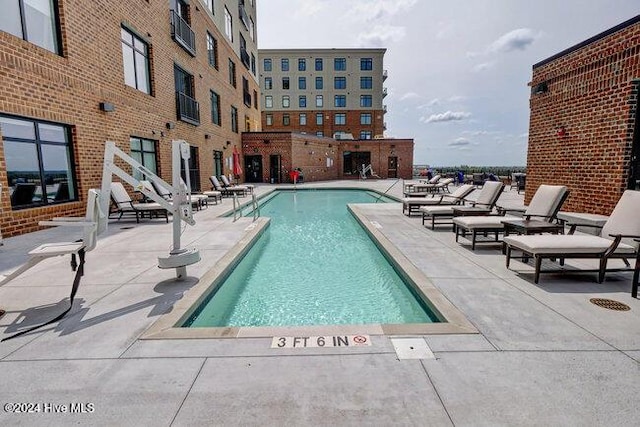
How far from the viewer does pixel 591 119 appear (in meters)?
6.96

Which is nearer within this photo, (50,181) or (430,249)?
(430,249)

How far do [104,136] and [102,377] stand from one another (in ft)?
31.1

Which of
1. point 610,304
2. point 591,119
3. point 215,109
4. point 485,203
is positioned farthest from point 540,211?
point 215,109

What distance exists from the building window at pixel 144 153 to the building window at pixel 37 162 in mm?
2435

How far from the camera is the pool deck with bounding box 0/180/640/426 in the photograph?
1.98 m

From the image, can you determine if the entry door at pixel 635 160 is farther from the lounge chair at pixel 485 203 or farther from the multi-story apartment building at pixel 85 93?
the multi-story apartment building at pixel 85 93

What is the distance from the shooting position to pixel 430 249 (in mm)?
6027

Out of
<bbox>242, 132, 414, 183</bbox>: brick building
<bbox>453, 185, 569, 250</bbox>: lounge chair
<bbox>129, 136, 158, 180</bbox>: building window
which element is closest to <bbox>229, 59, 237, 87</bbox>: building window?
<bbox>242, 132, 414, 183</bbox>: brick building

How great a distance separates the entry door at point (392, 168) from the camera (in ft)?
111

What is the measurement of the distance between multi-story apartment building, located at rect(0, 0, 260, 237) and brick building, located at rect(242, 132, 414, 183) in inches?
369

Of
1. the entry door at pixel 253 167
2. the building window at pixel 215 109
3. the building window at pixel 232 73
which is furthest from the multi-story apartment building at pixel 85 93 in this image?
the entry door at pixel 253 167

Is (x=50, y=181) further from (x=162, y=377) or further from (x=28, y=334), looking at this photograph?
(x=162, y=377)

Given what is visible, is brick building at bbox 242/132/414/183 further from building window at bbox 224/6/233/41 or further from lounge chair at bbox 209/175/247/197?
lounge chair at bbox 209/175/247/197

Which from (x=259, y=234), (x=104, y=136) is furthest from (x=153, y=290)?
Answer: (x=104, y=136)
